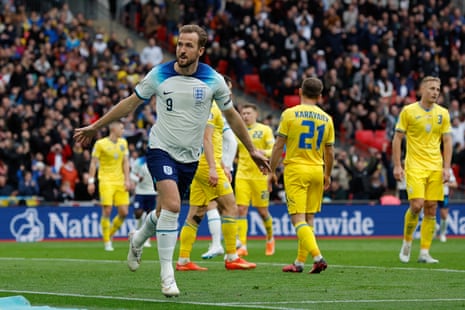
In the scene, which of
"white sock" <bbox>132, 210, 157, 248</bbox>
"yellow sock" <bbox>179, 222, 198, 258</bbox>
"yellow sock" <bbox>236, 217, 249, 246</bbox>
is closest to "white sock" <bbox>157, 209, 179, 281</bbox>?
"white sock" <bbox>132, 210, 157, 248</bbox>

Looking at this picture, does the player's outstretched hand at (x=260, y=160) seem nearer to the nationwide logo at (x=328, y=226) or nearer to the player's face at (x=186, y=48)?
the player's face at (x=186, y=48)

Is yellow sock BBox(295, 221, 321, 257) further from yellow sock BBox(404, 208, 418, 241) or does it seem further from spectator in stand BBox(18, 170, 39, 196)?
spectator in stand BBox(18, 170, 39, 196)

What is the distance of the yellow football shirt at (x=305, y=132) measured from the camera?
14.4 m

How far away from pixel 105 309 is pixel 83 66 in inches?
900

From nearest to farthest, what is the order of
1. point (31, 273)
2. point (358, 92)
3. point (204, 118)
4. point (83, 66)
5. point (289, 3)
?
point (204, 118)
point (31, 273)
point (83, 66)
point (358, 92)
point (289, 3)

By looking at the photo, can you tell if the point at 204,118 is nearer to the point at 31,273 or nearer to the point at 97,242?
the point at 31,273

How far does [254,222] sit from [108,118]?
18142 mm

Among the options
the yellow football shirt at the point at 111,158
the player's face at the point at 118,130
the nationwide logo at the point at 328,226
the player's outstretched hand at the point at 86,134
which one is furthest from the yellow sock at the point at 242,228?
the nationwide logo at the point at 328,226

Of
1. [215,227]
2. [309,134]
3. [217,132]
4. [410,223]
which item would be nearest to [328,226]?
[215,227]

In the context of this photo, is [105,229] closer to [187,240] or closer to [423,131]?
[187,240]

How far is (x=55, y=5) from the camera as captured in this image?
36.7m

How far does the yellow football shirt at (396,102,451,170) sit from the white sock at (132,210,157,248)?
516 cm

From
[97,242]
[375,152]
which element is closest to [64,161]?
[97,242]

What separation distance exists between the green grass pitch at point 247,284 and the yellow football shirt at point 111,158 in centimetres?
406
